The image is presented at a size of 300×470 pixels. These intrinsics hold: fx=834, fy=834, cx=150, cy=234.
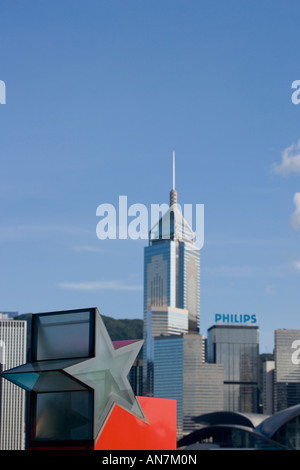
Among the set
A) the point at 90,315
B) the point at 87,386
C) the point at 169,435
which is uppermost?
the point at 90,315

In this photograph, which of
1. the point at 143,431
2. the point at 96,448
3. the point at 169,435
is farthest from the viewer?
the point at 169,435

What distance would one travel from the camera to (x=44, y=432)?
34.3m

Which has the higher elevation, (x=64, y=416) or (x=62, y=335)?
(x=62, y=335)

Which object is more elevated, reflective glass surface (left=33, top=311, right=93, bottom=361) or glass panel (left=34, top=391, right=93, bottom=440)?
reflective glass surface (left=33, top=311, right=93, bottom=361)

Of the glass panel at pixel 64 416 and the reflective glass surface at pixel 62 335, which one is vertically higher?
the reflective glass surface at pixel 62 335

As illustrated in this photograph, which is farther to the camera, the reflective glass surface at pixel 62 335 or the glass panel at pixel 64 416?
the reflective glass surface at pixel 62 335

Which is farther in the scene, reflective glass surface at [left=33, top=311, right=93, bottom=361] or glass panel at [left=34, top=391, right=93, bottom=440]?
reflective glass surface at [left=33, top=311, right=93, bottom=361]

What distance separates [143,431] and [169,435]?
9.55 feet

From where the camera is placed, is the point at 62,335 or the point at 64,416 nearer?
the point at 64,416
